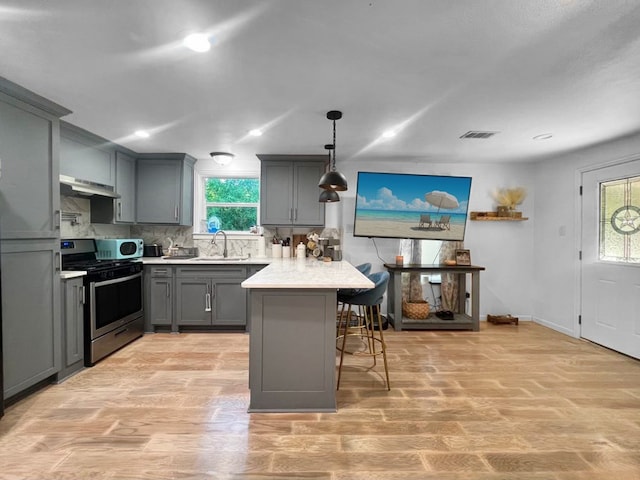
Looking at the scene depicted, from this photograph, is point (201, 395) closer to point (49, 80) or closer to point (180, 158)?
point (49, 80)

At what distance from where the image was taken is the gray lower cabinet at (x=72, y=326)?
268cm

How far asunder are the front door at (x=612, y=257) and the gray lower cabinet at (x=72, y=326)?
536 centimetres

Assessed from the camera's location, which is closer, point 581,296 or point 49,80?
point 49,80

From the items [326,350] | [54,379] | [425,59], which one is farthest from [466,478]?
[54,379]

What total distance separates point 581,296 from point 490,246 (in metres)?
1.20

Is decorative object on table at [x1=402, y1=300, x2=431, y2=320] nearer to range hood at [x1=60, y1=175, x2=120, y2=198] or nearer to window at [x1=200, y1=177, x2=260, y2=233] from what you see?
window at [x1=200, y1=177, x2=260, y2=233]

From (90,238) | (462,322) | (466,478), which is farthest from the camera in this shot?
(462,322)

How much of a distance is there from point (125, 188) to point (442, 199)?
4.10 metres

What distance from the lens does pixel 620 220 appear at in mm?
3393

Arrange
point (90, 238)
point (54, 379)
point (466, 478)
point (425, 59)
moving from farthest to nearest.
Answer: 1. point (90, 238)
2. point (54, 379)
3. point (425, 59)
4. point (466, 478)

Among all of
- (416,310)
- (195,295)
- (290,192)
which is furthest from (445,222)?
(195,295)

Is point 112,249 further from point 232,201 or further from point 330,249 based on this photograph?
point 330,249

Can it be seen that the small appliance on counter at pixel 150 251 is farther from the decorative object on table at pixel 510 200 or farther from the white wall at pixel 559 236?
the white wall at pixel 559 236

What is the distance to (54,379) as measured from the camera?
8.57 feet
